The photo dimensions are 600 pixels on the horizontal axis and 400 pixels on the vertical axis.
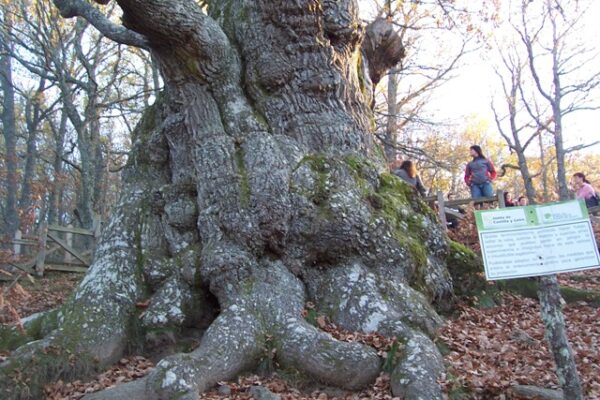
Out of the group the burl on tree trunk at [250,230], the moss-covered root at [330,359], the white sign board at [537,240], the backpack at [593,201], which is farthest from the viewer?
the backpack at [593,201]

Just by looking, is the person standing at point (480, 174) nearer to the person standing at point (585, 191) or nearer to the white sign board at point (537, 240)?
the person standing at point (585, 191)

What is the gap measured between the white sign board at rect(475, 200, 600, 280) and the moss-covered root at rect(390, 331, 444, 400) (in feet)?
3.58

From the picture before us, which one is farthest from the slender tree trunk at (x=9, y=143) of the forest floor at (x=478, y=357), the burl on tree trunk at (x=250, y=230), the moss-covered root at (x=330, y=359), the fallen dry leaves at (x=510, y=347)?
the fallen dry leaves at (x=510, y=347)

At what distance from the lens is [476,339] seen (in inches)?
220

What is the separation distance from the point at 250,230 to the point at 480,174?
7435 millimetres

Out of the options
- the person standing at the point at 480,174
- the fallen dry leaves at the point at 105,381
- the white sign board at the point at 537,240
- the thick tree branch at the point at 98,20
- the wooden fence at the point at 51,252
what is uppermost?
the thick tree branch at the point at 98,20

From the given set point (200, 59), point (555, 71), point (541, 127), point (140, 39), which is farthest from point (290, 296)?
point (541, 127)

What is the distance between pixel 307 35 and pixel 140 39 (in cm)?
215

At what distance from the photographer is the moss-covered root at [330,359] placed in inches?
181

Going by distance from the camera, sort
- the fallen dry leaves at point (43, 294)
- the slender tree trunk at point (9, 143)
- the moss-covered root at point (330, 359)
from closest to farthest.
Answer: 1. the moss-covered root at point (330, 359)
2. the fallen dry leaves at point (43, 294)
3. the slender tree trunk at point (9, 143)

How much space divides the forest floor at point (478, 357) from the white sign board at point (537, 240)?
46.0 inches

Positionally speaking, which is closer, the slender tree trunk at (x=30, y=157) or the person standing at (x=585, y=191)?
the person standing at (x=585, y=191)

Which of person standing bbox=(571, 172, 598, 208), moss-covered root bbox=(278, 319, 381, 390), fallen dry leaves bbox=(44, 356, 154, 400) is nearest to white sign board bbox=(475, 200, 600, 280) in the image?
moss-covered root bbox=(278, 319, 381, 390)

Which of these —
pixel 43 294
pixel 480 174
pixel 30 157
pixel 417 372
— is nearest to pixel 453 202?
pixel 480 174
